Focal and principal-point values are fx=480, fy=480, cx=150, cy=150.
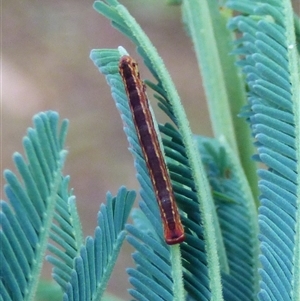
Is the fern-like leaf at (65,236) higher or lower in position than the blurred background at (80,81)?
lower

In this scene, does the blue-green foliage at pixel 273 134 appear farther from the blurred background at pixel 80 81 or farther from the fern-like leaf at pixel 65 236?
the blurred background at pixel 80 81

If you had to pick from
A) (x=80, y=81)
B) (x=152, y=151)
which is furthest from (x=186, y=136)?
(x=80, y=81)

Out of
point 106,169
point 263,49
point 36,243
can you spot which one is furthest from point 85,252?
point 106,169

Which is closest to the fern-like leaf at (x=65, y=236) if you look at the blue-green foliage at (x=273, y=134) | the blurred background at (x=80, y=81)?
the blue-green foliage at (x=273, y=134)

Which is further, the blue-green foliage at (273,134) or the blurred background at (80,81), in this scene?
the blurred background at (80,81)

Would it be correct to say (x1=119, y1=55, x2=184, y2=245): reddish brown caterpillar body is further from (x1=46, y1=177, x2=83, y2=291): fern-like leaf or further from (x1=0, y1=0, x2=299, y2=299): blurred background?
(x1=0, y1=0, x2=299, y2=299): blurred background

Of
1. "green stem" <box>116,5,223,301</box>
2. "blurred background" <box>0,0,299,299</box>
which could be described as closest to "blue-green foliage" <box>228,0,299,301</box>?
"green stem" <box>116,5,223,301</box>

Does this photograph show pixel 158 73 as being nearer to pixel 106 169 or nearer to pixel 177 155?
pixel 177 155

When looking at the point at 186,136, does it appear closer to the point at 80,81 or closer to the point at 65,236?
the point at 65,236
